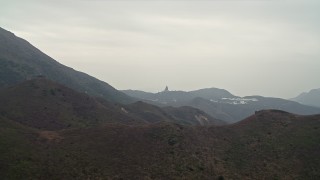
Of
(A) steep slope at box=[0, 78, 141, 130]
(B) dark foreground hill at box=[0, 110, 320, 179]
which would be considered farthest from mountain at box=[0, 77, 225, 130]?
(B) dark foreground hill at box=[0, 110, 320, 179]

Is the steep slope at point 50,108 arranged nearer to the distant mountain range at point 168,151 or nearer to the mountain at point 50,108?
the mountain at point 50,108

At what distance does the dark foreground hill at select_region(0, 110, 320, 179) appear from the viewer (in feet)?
213

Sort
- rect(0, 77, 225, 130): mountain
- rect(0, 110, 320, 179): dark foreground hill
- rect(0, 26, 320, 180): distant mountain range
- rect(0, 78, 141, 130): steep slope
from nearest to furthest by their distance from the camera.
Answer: rect(0, 110, 320, 179): dark foreground hill → rect(0, 26, 320, 180): distant mountain range → rect(0, 77, 225, 130): mountain → rect(0, 78, 141, 130): steep slope

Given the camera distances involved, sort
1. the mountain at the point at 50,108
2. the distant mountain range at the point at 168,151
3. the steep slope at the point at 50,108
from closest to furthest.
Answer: the distant mountain range at the point at 168,151
the mountain at the point at 50,108
the steep slope at the point at 50,108

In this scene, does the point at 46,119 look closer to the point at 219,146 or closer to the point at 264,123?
the point at 219,146

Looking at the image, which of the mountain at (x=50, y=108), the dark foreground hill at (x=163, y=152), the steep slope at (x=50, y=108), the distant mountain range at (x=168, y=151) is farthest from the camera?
the steep slope at (x=50, y=108)

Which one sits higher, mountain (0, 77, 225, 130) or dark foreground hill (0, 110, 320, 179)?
mountain (0, 77, 225, 130)

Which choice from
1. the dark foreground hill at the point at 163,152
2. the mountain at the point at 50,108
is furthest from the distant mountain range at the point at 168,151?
the mountain at the point at 50,108

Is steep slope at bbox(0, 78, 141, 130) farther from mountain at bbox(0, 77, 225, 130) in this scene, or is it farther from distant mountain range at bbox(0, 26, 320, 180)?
distant mountain range at bbox(0, 26, 320, 180)

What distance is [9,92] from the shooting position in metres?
128

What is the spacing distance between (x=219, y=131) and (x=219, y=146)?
36.1 ft

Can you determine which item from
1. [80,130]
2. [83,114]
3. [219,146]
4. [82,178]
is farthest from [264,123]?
[83,114]

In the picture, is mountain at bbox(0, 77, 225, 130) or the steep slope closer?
mountain at bbox(0, 77, 225, 130)

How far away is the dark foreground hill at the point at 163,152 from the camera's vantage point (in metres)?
65.1
